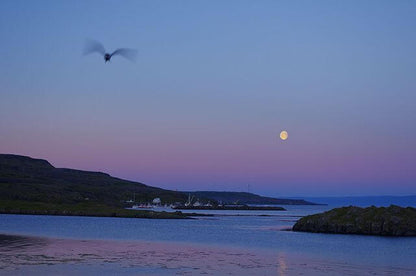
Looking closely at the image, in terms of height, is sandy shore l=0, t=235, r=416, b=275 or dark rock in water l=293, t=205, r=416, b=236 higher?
dark rock in water l=293, t=205, r=416, b=236

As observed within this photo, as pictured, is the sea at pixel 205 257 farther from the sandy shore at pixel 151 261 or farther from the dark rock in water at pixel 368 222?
the dark rock in water at pixel 368 222

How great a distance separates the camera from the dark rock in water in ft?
271

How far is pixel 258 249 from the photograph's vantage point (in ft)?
202

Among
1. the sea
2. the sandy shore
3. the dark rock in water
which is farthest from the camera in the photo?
the dark rock in water

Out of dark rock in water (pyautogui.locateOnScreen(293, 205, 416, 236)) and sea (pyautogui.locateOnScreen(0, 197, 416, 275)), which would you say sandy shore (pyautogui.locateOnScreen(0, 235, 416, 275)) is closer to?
sea (pyautogui.locateOnScreen(0, 197, 416, 275))

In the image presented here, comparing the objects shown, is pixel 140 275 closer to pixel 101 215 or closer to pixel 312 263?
pixel 312 263

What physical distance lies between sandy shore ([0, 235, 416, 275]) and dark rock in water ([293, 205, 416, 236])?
1266 inches

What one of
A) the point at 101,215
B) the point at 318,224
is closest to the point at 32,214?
the point at 101,215

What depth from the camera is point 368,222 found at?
281 ft

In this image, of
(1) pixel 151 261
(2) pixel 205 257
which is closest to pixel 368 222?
(2) pixel 205 257

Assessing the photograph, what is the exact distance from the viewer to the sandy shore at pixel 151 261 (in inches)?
1561

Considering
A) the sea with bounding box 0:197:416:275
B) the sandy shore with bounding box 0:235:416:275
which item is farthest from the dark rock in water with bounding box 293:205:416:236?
the sandy shore with bounding box 0:235:416:275

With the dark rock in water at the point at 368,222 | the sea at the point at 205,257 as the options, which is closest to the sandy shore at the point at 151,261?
the sea at the point at 205,257

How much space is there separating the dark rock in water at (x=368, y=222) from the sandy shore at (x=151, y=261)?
105ft
